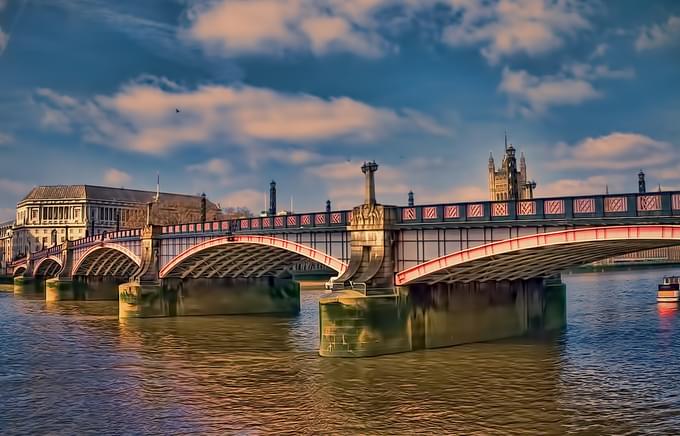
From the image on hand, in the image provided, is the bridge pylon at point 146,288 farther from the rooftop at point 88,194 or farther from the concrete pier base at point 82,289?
the rooftop at point 88,194

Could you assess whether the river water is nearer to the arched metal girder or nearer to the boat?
the arched metal girder

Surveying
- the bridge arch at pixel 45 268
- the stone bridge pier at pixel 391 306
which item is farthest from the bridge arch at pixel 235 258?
the bridge arch at pixel 45 268

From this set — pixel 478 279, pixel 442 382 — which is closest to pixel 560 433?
pixel 442 382

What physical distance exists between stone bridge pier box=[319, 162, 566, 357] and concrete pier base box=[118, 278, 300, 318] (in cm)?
2314

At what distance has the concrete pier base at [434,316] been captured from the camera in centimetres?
2978

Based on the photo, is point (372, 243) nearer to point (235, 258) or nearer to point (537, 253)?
point (537, 253)

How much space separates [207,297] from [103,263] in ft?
86.7

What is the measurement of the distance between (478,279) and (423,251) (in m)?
5.63

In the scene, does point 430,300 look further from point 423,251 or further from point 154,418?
point 154,418

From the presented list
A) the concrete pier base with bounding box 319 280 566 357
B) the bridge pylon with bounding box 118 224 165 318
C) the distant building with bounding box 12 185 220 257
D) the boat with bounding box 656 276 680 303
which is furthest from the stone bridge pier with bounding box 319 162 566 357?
the distant building with bounding box 12 185 220 257

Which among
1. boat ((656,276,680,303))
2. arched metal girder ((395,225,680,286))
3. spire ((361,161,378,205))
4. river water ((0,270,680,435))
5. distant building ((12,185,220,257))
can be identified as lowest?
river water ((0,270,680,435))

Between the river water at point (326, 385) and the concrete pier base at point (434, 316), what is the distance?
3.11 ft

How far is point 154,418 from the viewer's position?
67.9 feet

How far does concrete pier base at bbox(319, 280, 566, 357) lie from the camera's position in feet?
97.7
